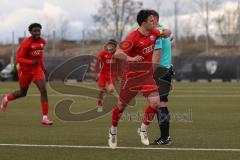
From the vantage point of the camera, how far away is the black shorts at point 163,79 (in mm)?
11242

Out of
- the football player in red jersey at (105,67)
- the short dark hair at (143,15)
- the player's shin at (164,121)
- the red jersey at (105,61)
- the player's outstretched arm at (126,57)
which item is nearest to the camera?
the player's outstretched arm at (126,57)

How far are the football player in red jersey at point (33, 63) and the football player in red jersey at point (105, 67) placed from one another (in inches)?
176

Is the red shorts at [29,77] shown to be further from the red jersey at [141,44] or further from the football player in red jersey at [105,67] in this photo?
the red jersey at [141,44]

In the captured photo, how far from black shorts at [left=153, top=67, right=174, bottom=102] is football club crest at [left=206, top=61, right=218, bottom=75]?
137 ft

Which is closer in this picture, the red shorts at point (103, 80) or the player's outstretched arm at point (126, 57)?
the player's outstretched arm at point (126, 57)

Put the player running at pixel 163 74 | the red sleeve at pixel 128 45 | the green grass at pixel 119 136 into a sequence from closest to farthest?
the green grass at pixel 119 136
the red sleeve at pixel 128 45
the player running at pixel 163 74

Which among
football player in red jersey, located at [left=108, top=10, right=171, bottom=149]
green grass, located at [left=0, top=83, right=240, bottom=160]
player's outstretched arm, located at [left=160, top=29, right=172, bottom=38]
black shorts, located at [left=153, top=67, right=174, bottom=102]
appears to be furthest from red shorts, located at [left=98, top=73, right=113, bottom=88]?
player's outstretched arm, located at [left=160, top=29, right=172, bottom=38]

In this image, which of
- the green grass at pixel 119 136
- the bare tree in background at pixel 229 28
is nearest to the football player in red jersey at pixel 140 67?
the green grass at pixel 119 136

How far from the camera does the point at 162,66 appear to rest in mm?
11203

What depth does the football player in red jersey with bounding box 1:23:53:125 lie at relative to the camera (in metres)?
14.8

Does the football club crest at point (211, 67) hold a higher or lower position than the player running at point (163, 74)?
lower

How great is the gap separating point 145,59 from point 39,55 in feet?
16.4

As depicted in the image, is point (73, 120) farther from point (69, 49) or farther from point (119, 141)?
point (69, 49)

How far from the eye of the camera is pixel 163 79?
11.5 metres
